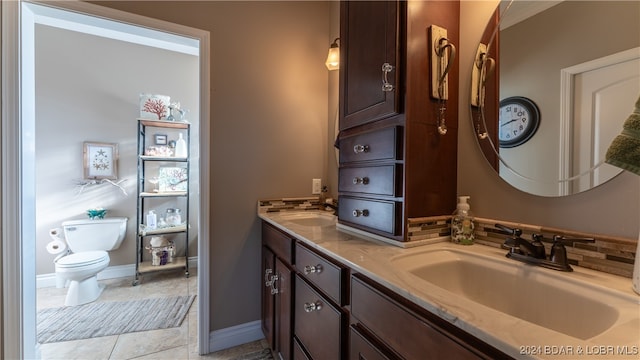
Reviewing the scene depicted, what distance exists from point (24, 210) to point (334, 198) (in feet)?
5.93

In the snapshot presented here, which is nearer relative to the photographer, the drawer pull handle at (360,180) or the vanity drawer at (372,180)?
the vanity drawer at (372,180)

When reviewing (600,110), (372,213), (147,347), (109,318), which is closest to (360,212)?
(372,213)

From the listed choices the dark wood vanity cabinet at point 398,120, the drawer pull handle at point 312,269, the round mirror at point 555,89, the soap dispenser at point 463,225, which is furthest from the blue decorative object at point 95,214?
the round mirror at point 555,89

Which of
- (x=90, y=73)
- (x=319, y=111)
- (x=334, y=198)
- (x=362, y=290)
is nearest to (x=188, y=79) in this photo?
(x=90, y=73)

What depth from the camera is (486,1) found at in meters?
1.04

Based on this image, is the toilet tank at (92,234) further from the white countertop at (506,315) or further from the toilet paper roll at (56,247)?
the white countertop at (506,315)

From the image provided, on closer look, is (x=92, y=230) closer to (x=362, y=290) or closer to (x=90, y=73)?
(x=90, y=73)

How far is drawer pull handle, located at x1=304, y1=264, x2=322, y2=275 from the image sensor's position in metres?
1.00

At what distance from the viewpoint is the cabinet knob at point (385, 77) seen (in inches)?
40.2

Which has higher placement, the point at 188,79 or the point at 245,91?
the point at 188,79

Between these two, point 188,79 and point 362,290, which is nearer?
point 362,290

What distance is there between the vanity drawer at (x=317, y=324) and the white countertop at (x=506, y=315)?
0.21m

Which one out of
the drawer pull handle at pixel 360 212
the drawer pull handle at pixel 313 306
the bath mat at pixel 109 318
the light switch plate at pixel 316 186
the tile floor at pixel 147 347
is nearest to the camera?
the drawer pull handle at pixel 313 306

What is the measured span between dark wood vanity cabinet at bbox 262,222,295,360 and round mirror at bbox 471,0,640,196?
3.34 feet
